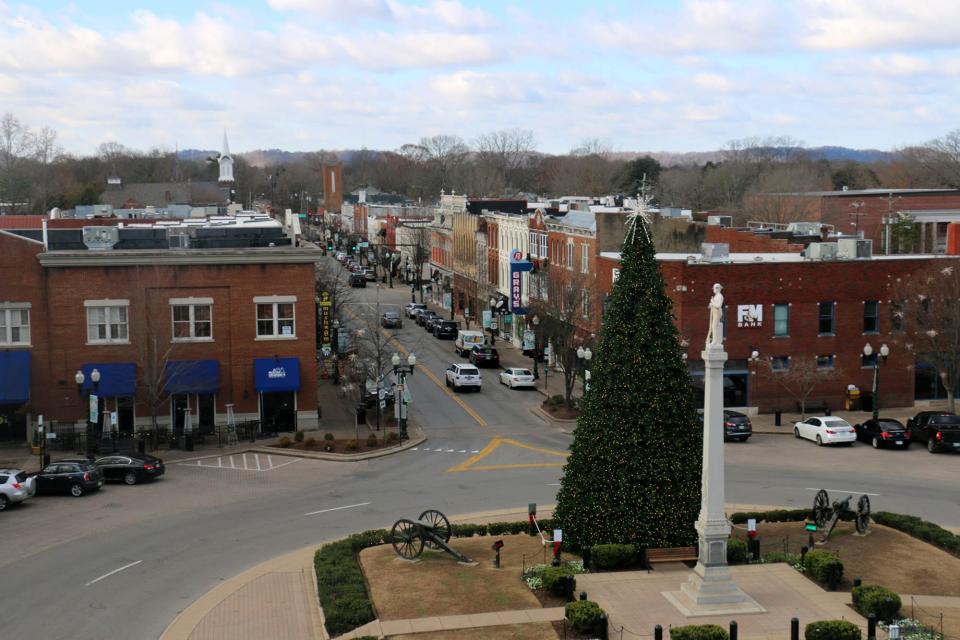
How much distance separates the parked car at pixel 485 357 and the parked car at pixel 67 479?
31.5 metres

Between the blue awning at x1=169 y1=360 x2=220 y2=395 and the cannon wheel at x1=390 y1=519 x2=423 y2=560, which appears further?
the blue awning at x1=169 y1=360 x2=220 y2=395

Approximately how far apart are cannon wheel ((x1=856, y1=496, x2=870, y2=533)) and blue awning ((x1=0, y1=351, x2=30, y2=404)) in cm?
3244

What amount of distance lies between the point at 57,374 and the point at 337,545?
22.8 metres

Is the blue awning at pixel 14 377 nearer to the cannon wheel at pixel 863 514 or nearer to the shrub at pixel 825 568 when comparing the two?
the cannon wheel at pixel 863 514

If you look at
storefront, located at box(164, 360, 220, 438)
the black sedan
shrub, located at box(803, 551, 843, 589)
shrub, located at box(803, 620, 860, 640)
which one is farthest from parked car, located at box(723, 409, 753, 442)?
shrub, located at box(803, 620, 860, 640)

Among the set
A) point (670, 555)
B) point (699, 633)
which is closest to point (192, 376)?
point (670, 555)

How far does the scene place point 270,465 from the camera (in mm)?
42281

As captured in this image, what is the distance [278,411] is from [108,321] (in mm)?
7965

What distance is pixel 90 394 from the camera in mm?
45438

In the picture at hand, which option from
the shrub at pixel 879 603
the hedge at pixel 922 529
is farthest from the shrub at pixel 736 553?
the hedge at pixel 922 529

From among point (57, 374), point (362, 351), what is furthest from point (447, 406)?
point (57, 374)

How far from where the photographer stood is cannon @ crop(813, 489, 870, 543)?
29.8 m

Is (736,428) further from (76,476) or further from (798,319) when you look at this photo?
(76,476)

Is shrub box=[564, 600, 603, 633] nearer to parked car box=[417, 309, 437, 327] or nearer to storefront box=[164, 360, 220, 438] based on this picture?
storefront box=[164, 360, 220, 438]
